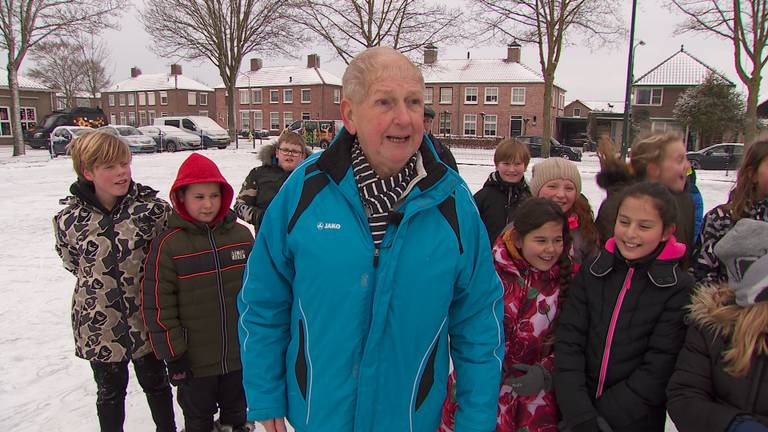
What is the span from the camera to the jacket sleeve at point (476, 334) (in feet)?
5.41

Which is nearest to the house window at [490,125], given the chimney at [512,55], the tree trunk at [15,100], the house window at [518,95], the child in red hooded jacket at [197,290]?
the house window at [518,95]

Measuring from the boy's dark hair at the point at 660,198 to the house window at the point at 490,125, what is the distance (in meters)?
44.8

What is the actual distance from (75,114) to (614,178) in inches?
1346

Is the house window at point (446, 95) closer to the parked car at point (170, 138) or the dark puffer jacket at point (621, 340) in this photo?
the parked car at point (170, 138)

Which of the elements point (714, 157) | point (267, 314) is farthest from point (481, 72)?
point (267, 314)

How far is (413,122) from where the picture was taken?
154cm

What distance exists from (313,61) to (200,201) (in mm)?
57091

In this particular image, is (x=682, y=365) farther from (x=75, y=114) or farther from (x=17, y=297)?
(x=75, y=114)

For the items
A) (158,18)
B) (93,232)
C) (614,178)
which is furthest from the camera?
(158,18)

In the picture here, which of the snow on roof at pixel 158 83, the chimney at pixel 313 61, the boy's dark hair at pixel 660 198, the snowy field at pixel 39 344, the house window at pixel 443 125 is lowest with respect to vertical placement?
the snowy field at pixel 39 344

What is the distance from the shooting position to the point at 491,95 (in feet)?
149

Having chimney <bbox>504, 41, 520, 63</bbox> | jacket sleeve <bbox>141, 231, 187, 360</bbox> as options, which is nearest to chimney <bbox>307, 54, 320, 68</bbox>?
chimney <bbox>504, 41, 520, 63</bbox>

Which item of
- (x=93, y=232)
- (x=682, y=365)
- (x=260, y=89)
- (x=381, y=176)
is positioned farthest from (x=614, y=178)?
(x=260, y=89)

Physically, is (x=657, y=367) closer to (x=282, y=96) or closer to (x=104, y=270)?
(x=104, y=270)
